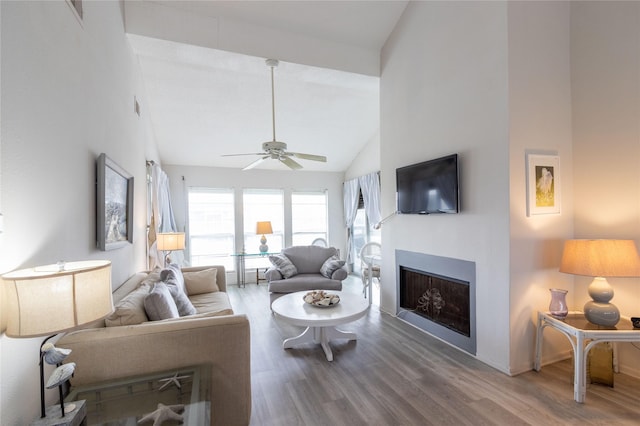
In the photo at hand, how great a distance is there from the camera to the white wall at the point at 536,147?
252cm

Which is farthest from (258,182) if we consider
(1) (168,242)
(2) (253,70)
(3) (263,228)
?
(2) (253,70)

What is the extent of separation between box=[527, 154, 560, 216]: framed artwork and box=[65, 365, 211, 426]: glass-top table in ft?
9.18

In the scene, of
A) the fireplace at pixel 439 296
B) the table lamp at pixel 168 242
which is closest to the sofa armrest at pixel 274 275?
the table lamp at pixel 168 242

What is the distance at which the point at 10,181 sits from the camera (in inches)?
44.7

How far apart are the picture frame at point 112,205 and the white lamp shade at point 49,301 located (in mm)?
1147

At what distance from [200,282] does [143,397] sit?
2.29 meters

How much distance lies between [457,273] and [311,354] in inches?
66.2

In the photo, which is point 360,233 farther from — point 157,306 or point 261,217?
point 157,306

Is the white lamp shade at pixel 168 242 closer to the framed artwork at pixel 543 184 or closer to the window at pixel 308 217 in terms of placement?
the window at pixel 308 217

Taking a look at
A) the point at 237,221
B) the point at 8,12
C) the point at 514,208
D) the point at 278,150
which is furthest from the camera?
the point at 237,221

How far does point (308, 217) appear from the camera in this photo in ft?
22.9

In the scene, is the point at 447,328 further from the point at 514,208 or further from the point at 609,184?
the point at 609,184

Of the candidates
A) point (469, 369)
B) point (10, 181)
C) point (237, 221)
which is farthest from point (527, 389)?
point (237, 221)

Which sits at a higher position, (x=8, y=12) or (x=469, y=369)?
(x=8, y=12)
